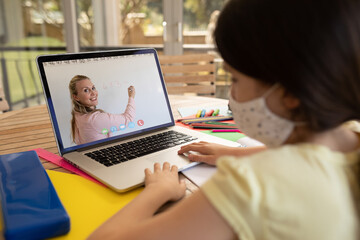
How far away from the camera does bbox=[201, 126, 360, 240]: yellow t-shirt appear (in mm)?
412

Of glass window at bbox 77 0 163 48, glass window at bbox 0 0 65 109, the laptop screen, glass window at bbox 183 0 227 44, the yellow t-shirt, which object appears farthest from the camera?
glass window at bbox 0 0 65 109

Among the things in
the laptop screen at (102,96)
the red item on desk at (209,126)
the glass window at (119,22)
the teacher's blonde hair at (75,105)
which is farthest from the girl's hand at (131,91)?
the glass window at (119,22)

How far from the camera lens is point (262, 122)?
562 mm

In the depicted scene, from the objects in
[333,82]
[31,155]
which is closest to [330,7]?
[333,82]

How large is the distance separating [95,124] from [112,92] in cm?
12

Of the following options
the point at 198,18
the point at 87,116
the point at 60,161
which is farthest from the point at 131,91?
the point at 198,18

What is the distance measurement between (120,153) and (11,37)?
3109mm

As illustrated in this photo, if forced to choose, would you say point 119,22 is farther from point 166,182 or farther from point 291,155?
point 291,155

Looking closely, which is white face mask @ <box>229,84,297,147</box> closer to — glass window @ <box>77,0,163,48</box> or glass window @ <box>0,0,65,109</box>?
glass window @ <box>77,0,163,48</box>

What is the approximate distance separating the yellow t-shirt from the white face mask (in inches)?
4.1

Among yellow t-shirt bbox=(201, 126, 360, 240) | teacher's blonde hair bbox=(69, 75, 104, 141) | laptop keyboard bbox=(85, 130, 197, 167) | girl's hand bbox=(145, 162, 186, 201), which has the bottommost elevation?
girl's hand bbox=(145, 162, 186, 201)

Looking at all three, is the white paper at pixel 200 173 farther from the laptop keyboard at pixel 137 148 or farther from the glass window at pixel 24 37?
the glass window at pixel 24 37

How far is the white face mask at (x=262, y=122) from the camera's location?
1.76ft

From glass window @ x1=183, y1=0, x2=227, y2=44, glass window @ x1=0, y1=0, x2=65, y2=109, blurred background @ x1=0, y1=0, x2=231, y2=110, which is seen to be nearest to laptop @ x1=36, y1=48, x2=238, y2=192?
blurred background @ x1=0, y1=0, x2=231, y2=110
